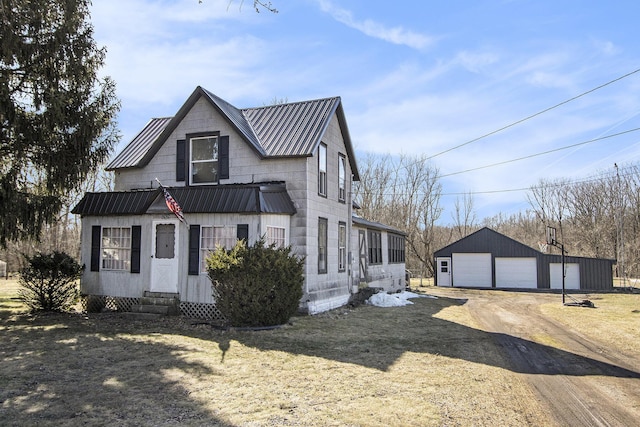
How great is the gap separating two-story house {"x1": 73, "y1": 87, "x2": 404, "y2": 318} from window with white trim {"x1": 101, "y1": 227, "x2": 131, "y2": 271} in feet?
0.11

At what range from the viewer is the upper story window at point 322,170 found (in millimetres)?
15641

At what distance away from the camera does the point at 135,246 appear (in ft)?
46.5

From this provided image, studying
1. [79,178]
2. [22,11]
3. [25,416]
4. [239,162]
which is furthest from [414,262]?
[25,416]

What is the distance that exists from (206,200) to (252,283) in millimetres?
3694

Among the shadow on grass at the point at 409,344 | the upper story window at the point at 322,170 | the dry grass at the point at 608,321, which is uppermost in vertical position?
the upper story window at the point at 322,170

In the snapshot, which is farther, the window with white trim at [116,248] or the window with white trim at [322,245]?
the window with white trim at [322,245]

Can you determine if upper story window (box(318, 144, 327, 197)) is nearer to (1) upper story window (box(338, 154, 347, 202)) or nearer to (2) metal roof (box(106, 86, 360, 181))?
(2) metal roof (box(106, 86, 360, 181))

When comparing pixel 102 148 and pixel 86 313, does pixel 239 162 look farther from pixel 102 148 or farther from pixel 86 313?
pixel 86 313

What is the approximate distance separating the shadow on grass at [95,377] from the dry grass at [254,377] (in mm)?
19

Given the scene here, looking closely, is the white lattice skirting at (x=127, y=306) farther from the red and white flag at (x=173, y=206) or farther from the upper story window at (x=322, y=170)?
the upper story window at (x=322, y=170)

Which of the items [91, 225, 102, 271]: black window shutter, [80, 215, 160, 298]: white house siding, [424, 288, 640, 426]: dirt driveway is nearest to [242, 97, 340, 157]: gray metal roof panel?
[80, 215, 160, 298]: white house siding

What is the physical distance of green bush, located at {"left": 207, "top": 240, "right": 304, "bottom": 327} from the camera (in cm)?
1099

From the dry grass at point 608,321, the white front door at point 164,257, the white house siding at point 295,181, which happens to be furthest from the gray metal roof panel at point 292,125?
the dry grass at point 608,321

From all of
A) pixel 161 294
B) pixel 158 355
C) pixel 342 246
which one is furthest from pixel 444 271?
pixel 158 355
